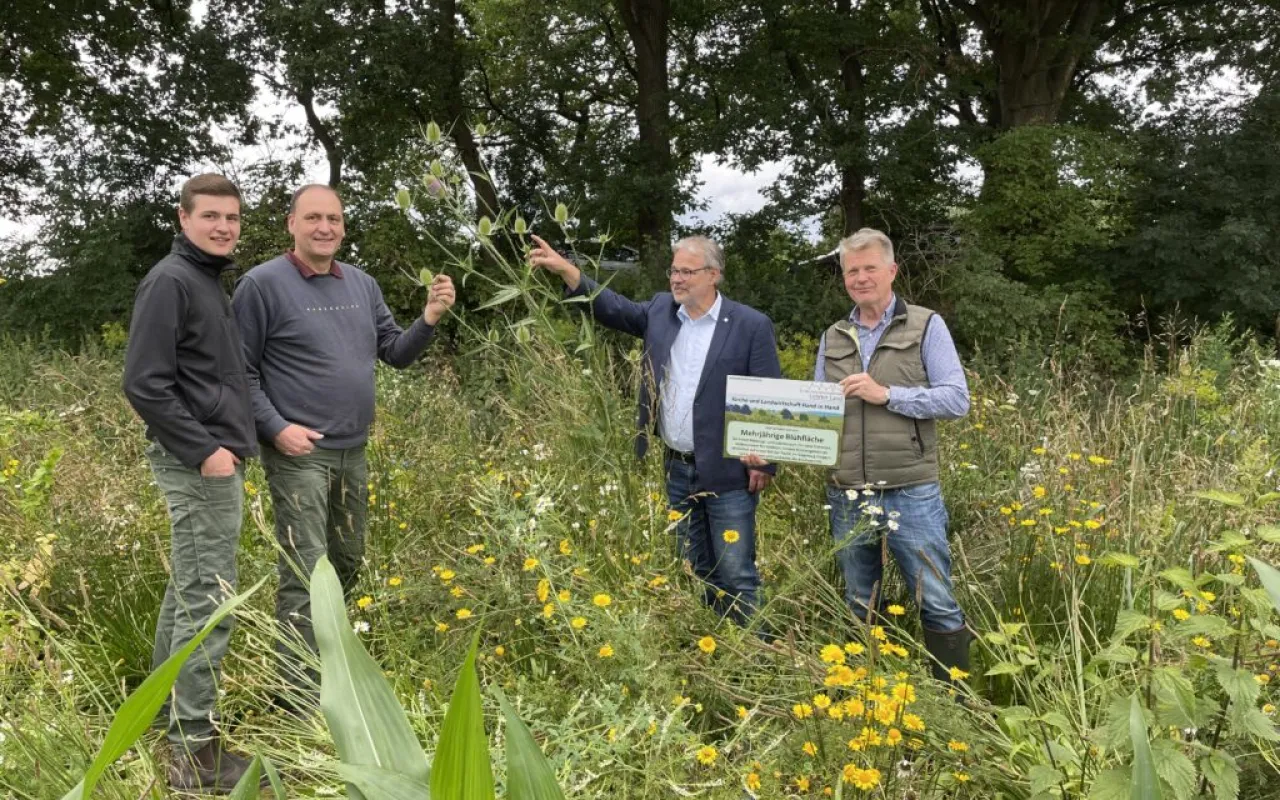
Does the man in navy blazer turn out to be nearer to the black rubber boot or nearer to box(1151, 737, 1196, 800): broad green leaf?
the black rubber boot

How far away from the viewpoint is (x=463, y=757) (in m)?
1.03

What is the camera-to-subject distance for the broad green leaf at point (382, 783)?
1.05 metres

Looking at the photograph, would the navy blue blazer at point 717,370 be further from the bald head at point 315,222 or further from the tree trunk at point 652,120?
the tree trunk at point 652,120

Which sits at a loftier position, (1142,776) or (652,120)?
(652,120)

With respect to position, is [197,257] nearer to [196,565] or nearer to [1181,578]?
[196,565]

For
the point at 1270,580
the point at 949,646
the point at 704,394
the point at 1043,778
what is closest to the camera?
the point at 1270,580

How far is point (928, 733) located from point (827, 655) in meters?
0.36

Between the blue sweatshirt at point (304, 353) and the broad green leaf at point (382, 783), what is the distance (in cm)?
200

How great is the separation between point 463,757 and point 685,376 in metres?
2.36

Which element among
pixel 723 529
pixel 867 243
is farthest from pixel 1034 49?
pixel 723 529

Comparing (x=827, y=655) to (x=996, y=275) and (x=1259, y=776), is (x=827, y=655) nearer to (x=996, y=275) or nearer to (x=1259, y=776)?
(x=1259, y=776)

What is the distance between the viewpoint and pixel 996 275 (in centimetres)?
931

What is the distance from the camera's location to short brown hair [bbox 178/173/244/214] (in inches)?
103

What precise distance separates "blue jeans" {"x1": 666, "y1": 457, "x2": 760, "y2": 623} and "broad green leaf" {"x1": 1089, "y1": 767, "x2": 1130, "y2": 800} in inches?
58.7
